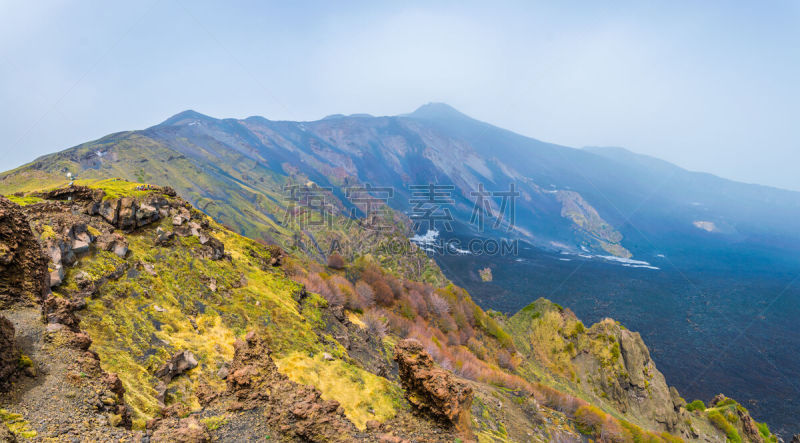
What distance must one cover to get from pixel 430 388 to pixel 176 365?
615 centimetres

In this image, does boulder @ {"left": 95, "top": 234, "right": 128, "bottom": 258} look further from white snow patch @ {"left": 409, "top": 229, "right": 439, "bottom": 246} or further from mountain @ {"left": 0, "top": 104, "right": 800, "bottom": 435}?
white snow patch @ {"left": 409, "top": 229, "right": 439, "bottom": 246}

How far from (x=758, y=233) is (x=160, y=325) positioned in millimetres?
298688

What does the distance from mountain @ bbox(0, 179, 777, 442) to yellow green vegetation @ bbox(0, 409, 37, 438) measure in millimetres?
18

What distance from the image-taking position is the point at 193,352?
26.6 ft

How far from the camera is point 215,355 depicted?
8406mm

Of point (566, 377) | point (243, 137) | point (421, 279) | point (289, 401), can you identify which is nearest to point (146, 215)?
point (289, 401)

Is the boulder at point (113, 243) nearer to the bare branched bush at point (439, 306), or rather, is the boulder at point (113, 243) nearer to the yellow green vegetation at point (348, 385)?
the yellow green vegetation at point (348, 385)

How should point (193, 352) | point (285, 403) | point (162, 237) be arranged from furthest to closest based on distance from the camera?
point (162, 237), point (193, 352), point (285, 403)

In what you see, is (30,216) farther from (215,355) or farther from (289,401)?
(289,401)

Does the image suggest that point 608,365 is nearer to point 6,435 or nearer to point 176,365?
point 176,365

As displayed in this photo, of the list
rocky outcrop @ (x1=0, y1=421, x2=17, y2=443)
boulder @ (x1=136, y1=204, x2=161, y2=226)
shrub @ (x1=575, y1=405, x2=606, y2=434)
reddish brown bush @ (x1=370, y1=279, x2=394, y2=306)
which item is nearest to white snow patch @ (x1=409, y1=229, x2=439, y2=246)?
reddish brown bush @ (x1=370, y1=279, x2=394, y2=306)

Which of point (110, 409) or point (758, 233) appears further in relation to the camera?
point (758, 233)

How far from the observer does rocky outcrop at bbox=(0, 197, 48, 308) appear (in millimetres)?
5766

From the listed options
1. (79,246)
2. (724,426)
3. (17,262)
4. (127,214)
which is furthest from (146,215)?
(724,426)
